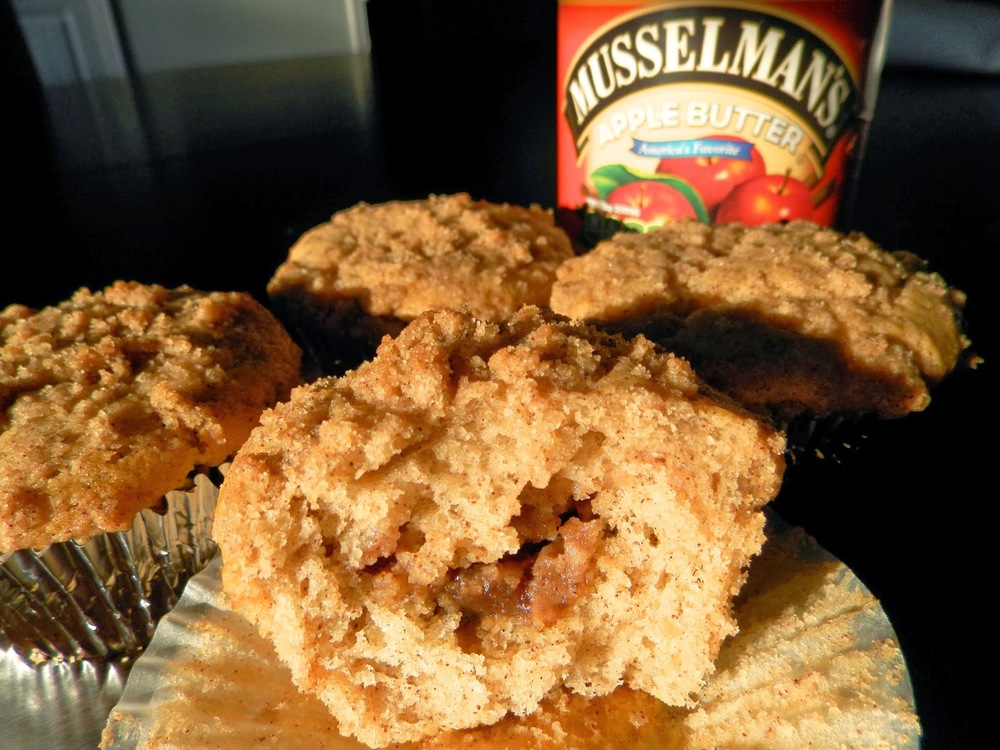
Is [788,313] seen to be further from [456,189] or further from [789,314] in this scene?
[456,189]

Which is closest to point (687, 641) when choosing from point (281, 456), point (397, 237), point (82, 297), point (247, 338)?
point (281, 456)

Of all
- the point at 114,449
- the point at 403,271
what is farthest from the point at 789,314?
the point at 114,449

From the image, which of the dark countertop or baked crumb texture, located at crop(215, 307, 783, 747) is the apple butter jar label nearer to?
the dark countertop

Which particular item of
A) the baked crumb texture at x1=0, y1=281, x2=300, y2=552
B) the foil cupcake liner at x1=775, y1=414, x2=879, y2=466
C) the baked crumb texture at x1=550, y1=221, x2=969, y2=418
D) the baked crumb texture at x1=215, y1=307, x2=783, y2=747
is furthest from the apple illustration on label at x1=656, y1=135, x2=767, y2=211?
the baked crumb texture at x1=0, y1=281, x2=300, y2=552

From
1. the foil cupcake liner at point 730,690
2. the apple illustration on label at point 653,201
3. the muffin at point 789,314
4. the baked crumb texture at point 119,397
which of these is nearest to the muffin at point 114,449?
the baked crumb texture at point 119,397

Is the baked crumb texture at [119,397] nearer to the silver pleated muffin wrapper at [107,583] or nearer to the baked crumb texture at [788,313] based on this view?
the silver pleated muffin wrapper at [107,583]

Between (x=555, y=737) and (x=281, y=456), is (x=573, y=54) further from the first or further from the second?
(x=555, y=737)
